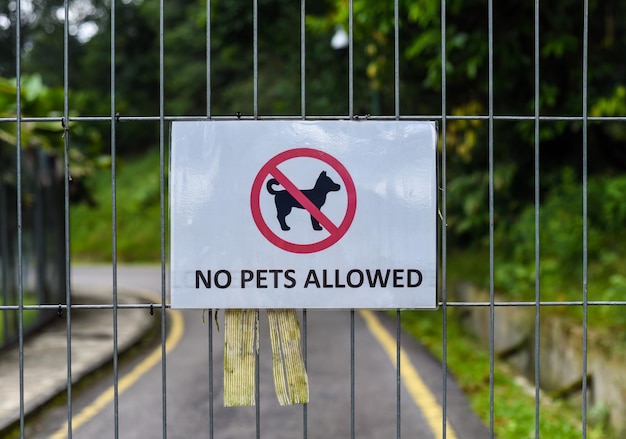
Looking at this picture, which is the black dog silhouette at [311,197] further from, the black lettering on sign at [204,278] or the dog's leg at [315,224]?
the black lettering on sign at [204,278]

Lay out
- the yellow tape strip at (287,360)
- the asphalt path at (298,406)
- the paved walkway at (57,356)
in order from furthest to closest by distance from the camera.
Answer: the paved walkway at (57,356) → the asphalt path at (298,406) → the yellow tape strip at (287,360)

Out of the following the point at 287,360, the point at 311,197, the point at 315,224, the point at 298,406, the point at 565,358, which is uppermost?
the point at 311,197

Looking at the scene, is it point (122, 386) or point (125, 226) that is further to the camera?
point (125, 226)

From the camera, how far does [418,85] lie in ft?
45.3

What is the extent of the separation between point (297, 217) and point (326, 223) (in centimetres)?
12

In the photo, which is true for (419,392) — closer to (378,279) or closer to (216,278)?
(378,279)

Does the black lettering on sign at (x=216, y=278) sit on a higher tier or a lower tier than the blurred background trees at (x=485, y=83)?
lower

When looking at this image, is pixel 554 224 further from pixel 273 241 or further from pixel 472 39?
pixel 273 241

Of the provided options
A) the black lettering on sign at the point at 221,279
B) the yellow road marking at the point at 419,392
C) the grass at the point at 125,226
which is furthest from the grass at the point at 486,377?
the grass at the point at 125,226

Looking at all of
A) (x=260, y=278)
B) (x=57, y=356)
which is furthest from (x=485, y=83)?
(x=260, y=278)

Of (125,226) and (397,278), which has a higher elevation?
(397,278)

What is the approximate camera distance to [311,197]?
3318 millimetres

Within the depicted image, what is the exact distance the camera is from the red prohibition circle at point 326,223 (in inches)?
131

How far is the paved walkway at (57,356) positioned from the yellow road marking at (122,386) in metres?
0.34
